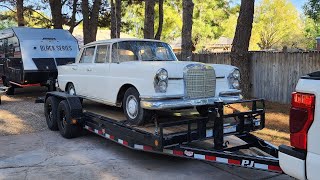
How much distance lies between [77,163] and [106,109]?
6.73 ft

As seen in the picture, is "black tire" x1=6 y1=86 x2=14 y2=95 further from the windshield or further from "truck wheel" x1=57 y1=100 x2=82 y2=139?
the windshield

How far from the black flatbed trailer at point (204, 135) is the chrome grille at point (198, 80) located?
1.36ft

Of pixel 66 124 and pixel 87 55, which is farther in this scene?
pixel 87 55

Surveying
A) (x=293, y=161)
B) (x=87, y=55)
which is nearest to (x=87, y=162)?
(x=87, y=55)

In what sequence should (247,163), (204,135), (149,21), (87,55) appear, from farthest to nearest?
1. (149,21)
2. (87,55)
3. (204,135)
4. (247,163)

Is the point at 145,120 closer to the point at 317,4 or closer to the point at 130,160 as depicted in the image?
the point at 130,160

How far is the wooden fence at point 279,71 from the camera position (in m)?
12.3

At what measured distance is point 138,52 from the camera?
7.43 m

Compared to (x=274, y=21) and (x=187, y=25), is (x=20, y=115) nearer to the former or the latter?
(x=187, y=25)

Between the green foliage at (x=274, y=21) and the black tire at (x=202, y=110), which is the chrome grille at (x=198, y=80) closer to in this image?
the black tire at (x=202, y=110)

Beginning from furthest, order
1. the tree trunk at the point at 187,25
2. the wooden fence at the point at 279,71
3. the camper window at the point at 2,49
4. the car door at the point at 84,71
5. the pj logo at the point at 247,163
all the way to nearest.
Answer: the camper window at the point at 2,49
the tree trunk at the point at 187,25
the wooden fence at the point at 279,71
the car door at the point at 84,71
the pj logo at the point at 247,163

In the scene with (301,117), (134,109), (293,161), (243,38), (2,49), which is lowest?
(293,161)

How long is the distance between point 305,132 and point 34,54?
13.1m

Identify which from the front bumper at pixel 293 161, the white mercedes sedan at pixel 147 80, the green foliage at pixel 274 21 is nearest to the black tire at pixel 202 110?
the white mercedes sedan at pixel 147 80
